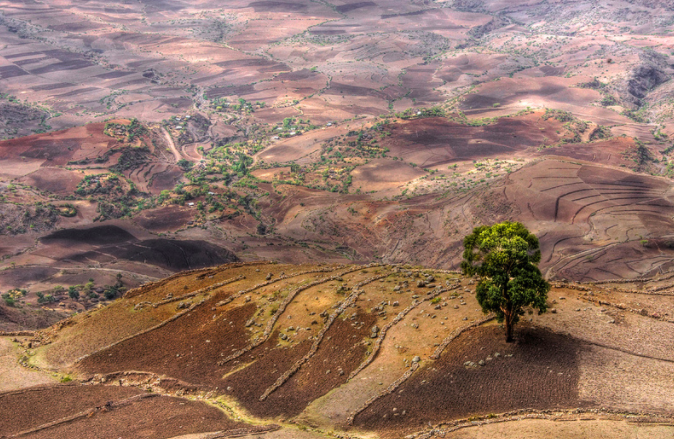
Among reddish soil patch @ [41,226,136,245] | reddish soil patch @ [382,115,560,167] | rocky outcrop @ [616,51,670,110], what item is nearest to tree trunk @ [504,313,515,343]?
reddish soil patch @ [41,226,136,245]

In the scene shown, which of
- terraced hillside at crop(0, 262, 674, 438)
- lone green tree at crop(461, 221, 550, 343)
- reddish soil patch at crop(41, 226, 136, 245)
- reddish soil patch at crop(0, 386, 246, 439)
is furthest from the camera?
reddish soil patch at crop(41, 226, 136, 245)

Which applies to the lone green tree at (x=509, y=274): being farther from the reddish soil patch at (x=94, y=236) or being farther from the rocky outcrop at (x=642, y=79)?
the rocky outcrop at (x=642, y=79)

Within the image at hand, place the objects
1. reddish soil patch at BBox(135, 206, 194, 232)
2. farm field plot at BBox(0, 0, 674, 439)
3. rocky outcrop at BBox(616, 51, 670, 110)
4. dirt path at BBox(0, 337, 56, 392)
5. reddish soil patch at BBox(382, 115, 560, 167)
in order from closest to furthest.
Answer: farm field plot at BBox(0, 0, 674, 439) → dirt path at BBox(0, 337, 56, 392) → reddish soil patch at BBox(135, 206, 194, 232) → reddish soil patch at BBox(382, 115, 560, 167) → rocky outcrop at BBox(616, 51, 670, 110)

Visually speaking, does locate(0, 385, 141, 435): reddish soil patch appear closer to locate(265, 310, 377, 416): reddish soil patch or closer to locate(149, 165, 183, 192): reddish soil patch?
locate(265, 310, 377, 416): reddish soil patch

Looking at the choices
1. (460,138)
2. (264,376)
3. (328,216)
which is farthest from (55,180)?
(264,376)

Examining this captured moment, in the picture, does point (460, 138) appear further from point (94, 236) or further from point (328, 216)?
point (94, 236)

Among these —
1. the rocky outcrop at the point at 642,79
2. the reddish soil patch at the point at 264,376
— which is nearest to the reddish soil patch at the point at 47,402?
the reddish soil patch at the point at 264,376
